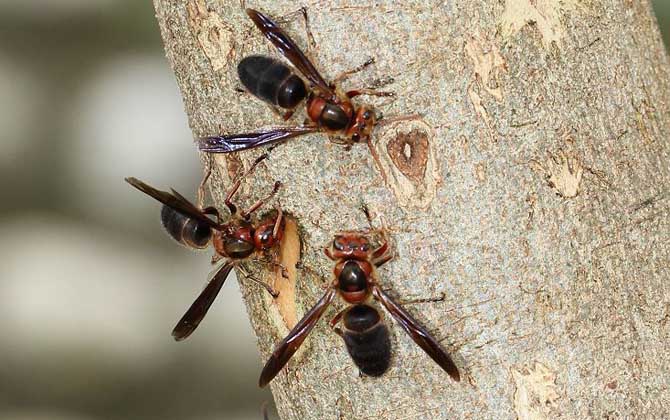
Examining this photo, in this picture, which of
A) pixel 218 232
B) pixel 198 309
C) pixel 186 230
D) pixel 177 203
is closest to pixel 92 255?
pixel 186 230

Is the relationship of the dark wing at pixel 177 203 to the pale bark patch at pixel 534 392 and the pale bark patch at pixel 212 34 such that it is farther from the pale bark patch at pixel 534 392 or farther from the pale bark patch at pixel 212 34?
the pale bark patch at pixel 534 392

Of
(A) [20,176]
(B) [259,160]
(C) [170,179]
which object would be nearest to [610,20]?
(B) [259,160]

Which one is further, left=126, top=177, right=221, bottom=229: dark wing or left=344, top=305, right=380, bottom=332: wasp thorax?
left=126, top=177, right=221, bottom=229: dark wing

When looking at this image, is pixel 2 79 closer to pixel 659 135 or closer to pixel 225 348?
pixel 225 348

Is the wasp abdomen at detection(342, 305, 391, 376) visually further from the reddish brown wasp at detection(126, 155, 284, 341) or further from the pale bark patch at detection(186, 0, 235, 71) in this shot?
the pale bark patch at detection(186, 0, 235, 71)

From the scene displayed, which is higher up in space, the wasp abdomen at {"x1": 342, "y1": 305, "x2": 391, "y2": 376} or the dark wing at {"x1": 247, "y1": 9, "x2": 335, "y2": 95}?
the dark wing at {"x1": 247, "y1": 9, "x2": 335, "y2": 95}

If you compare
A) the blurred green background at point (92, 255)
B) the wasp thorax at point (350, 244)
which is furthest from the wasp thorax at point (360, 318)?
the blurred green background at point (92, 255)

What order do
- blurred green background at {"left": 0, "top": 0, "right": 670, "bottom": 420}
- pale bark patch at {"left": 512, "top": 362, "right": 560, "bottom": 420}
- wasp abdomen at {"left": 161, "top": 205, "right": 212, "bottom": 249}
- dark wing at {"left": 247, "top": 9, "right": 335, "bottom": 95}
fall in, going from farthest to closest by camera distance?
blurred green background at {"left": 0, "top": 0, "right": 670, "bottom": 420} → wasp abdomen at {"left": 161, "top": 205, "right": 212, "bottom": 249} → pale bark patch at {"left": 512, "top": 362, "right": 560, "bottom": 420} → dark wing at {"left": 247, "top": 9, "right": 335, "bottom": 95}

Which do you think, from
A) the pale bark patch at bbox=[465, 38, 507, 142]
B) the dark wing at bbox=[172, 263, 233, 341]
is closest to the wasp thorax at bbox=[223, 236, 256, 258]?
the dark wing at bbox=[172, 263, 233, 341]
